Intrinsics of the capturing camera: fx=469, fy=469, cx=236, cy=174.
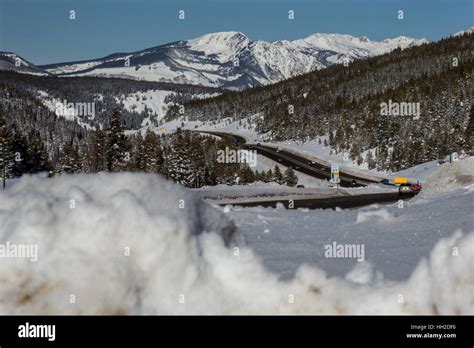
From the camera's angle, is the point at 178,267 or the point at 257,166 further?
the point at 257,166

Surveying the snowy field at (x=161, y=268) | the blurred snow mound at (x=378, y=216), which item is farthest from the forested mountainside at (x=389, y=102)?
the snowy field at (x=161, y=268)

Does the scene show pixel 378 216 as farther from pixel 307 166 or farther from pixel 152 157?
pixel 307 166

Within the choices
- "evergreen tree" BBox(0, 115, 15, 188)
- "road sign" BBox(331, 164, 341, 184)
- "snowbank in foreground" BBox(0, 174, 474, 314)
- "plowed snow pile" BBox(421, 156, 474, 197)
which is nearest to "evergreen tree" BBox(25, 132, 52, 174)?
"evergreen tree" BBox(0, 115, 15, 188)

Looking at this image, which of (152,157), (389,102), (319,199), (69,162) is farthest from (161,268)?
(389,102)

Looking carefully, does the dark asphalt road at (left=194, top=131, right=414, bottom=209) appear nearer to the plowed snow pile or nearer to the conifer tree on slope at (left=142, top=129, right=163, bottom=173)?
the plowed snow pile

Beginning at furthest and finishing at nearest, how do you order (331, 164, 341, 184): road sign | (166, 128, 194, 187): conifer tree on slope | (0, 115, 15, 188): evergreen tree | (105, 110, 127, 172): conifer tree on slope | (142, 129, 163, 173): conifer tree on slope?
(142, 129, 163, 173): conifer tree on slope, (166, 128, 194, 187): conifer tree on slope, (0, 115, 15, 188): evergreen tree, (105, 110, 127, 172): conifer tree on slope, (331, 164, 341, 184): road sign

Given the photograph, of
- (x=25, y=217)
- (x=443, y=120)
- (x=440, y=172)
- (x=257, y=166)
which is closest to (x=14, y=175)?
(x=257, y=166)
